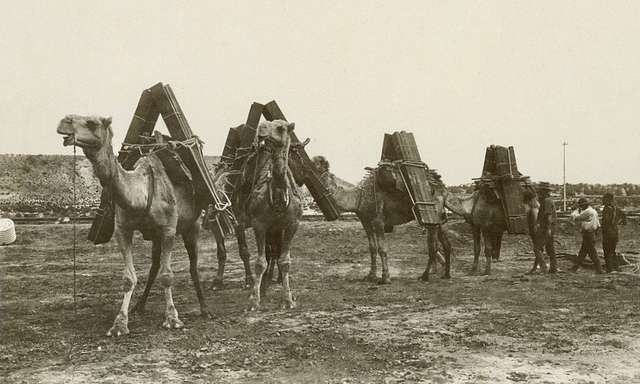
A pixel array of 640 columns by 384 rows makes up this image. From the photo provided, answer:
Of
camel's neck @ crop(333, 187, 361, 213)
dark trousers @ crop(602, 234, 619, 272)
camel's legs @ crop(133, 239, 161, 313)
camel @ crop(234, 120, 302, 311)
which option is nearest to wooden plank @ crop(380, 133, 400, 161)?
camel's neck @ crop(333, 187, 361, 213)

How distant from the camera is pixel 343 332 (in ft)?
26.0

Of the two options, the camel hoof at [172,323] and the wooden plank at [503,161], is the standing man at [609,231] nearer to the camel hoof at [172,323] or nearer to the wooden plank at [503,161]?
the wooden plank at [503,161]

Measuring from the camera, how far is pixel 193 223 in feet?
30.6

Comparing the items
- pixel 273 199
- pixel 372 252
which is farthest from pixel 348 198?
pixel 273 199

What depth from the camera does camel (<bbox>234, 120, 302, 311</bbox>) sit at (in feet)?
30.2

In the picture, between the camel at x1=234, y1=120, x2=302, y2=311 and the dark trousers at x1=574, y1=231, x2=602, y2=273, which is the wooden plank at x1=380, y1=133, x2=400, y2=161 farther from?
the dark trousers at x1=574, y1=231, x2=602, y2=273

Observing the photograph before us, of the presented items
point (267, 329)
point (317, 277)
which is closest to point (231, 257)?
point (317, 277)

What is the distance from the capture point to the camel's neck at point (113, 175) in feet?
23.6

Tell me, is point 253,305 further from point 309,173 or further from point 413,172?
point 413,172

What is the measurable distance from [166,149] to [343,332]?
371cm

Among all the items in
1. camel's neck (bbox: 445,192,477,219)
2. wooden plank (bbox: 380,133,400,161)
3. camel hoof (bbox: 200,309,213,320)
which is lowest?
camel hoof (bbox: 200,309,213,320)

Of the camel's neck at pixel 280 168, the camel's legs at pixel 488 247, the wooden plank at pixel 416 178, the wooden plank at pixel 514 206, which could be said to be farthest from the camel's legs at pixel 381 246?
the camel's neck at pixel 280 168

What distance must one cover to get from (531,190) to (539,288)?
3212mm

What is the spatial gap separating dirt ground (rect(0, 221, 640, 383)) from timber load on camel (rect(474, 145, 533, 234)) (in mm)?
1324
